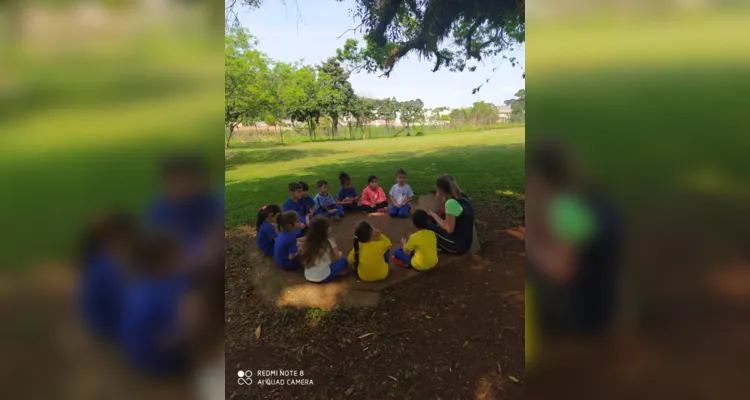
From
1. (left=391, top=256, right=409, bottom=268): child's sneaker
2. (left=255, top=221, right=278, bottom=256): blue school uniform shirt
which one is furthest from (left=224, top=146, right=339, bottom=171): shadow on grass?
(left=391, top=256, right=409, bottom=268): child's sneaker

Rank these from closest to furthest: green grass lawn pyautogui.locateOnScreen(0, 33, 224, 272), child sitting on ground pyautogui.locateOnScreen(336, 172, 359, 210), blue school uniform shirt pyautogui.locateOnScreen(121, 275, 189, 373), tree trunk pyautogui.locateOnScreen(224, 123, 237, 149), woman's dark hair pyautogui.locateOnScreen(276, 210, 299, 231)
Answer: blue school uniform shirt pyautogui.locateOnScreen(121, 275, 189, 373), green grass lawn pyautogui.locateOnScreen(0, 33, 224, 272), tree trunk pyautogui.locateOnScreen(224, 123, 237, 149), woman's dark hair pyautogui.locateOnScreen(276, 210, 299, 231), child sitting on ground pyautogui.locateOnScreen(336, 172, 359, 210)

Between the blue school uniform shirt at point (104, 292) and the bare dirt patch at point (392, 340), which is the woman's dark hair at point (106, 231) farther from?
the bare dirt patch at point (392, 340)

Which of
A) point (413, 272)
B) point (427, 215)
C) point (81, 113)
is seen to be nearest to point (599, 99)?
point (427, 215)

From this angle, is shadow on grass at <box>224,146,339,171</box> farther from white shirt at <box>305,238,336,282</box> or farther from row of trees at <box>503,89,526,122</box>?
row of trees at <box>503,89,526,122</box>

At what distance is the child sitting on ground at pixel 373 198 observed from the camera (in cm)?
229

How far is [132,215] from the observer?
1864 millimetres

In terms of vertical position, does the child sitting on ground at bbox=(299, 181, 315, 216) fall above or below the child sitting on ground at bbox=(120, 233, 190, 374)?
above

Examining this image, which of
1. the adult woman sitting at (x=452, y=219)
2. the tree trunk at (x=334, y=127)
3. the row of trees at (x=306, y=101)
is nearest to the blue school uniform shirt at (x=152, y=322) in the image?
the row of trees at (x=306, y=101)

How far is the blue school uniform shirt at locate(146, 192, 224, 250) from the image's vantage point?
6.08 feet

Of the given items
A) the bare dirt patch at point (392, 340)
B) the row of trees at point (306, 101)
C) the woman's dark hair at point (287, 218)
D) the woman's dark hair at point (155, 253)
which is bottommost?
the bare dirt patch at point (392, 340)

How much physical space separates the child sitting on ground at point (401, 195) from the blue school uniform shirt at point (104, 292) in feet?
5.87

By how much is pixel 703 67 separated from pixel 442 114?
175cm

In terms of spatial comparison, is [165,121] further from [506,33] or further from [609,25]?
[609,25]

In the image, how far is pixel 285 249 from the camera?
7.26 feet
